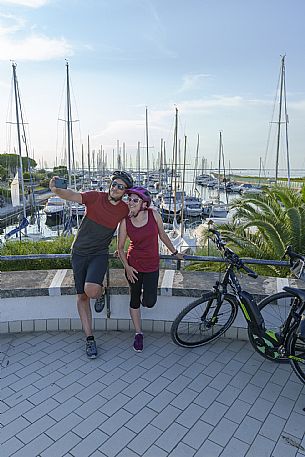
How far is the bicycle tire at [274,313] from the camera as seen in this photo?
2.99 meters

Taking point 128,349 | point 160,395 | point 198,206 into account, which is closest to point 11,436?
point 160,395

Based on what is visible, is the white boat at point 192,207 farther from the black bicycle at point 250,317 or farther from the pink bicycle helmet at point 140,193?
the pink bicycle helmet at point 140,193

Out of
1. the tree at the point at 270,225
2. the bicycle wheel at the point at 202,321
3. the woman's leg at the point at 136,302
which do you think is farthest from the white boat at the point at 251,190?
the woman's leg at the point at 136,302

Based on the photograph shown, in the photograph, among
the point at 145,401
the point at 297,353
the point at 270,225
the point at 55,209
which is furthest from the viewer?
the point at 55,209

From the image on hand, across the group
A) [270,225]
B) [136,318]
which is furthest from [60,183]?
[270,225]

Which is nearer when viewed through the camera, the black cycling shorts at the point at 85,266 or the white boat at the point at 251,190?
the black cycling shorts at the point at 85,266

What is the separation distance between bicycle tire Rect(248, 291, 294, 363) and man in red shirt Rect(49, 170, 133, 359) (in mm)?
1444

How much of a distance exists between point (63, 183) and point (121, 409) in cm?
189

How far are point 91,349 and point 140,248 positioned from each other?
102cm

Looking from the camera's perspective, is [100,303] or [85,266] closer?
[85,266]

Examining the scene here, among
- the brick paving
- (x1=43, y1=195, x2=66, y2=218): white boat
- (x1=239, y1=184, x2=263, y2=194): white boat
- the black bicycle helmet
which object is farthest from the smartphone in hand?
(x1=43, y1=195, x2=66, y2=218): white boat

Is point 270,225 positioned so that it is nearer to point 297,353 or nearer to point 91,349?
point 297,353

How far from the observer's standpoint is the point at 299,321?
271 centimetres

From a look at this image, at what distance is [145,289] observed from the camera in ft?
10.8
